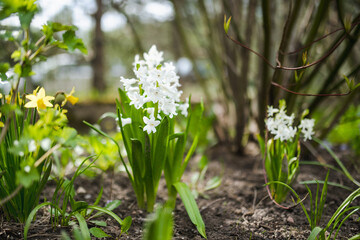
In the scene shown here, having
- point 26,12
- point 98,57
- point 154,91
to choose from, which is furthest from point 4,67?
point 98,57

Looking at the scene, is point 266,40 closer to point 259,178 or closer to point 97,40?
point 259,178

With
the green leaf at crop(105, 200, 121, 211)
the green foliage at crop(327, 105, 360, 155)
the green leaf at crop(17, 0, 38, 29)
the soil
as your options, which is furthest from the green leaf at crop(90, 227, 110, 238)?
the green foliage at crop(327, 105, 360, 155)

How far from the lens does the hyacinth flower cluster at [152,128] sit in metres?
1.19

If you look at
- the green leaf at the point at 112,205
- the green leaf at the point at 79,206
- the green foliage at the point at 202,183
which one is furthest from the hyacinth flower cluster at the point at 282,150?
the green leaf at the point at 79,206

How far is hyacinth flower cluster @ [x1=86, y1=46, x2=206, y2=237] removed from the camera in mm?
1187

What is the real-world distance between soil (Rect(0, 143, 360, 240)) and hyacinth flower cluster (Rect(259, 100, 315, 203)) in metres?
0.11

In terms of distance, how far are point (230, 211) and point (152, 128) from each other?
646 millimetres

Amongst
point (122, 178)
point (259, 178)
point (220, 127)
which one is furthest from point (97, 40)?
point (259, 178)

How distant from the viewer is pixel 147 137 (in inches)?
50.4

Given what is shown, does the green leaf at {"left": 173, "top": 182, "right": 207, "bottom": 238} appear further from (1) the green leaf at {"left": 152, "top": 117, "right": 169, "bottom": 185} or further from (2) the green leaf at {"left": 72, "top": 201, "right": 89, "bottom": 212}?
(2) the green leaf at {"left": 72, "top": 201, "right": 89, "bottom": 212}

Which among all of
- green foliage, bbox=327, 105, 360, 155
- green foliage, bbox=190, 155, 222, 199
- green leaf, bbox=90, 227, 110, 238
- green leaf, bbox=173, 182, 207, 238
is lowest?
green leaf, bbox=90, 227, 110, 238

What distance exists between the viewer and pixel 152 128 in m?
1.20

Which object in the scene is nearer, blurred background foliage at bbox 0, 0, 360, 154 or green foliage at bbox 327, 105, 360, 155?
blurred background foliage at bbox 0, 0, 360, 154

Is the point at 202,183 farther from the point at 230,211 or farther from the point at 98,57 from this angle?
the point at 98,57
